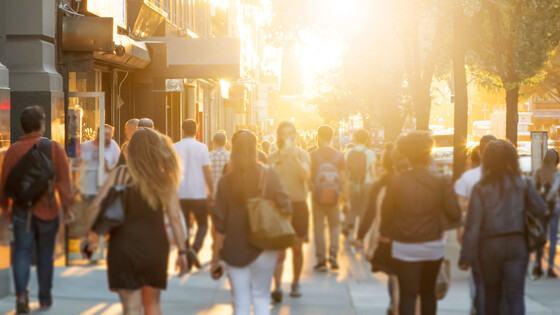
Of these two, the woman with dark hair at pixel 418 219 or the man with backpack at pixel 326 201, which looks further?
the man with backpack at pixel 326 201

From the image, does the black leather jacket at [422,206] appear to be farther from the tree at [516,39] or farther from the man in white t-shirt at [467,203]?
the tree at [516,39]

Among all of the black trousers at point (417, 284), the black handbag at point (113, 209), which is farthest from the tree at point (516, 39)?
the black handbag at point (113, 209)

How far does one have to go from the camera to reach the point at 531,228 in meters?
6.44

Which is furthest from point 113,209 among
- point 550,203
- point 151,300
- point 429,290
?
point 550,203

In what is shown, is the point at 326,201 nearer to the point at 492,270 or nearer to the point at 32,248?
the point at 492,270

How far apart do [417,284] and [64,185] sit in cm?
280

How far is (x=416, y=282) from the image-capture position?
621cm

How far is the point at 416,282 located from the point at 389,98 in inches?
1039

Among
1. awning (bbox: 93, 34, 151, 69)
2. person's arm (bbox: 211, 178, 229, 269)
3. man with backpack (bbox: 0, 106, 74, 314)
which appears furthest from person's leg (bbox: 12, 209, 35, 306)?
awning (bbox: 93, 34, 151, 69)

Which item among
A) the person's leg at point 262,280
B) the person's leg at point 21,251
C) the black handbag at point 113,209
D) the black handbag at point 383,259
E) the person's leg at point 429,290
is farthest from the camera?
the person's leg at point 21,251

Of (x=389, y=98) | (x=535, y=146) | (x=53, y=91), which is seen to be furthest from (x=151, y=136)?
(x=389, y=98)

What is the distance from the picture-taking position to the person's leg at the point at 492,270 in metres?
6.38

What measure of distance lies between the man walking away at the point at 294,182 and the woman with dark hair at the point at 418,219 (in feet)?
2.13

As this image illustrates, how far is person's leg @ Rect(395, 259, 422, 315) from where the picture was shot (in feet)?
20.3
